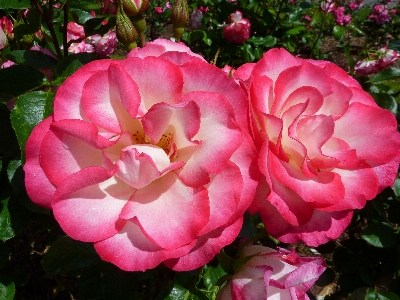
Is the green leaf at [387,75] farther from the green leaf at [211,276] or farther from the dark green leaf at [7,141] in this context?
the dark green leaf at [7,141]

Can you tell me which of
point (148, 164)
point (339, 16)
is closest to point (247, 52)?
point (339, 16)

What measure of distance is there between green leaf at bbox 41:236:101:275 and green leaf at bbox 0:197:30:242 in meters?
0.07

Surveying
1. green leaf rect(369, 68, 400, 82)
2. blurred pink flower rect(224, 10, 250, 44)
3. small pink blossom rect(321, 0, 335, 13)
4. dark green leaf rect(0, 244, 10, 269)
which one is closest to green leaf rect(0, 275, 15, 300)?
dark green leaf rect(0, 244, 10, 269)

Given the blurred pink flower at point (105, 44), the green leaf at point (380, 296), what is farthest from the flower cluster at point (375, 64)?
the blurred pink flower at point (105, 44)

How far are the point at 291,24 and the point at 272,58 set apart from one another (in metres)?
2.52

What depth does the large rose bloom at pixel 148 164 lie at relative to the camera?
0.42 m

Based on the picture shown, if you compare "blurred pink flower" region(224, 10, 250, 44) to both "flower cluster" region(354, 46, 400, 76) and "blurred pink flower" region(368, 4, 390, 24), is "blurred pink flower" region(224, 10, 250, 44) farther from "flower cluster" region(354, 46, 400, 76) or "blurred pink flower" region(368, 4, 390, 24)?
"blurred pink flower" region(368, 4, 390, 24)

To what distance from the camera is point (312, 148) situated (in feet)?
1.60

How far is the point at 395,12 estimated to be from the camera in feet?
14.3

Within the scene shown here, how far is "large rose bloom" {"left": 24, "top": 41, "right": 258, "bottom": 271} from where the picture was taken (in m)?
0.42

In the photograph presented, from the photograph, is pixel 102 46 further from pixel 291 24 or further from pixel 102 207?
pixel 291 24

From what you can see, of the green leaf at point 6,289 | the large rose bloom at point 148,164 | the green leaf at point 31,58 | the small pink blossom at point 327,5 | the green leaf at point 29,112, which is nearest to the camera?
the large rose bloom at point 148,164

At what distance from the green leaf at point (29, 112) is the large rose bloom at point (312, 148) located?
1.02 feet

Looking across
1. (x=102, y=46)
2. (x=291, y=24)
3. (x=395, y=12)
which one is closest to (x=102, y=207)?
(x=102, y=46)
